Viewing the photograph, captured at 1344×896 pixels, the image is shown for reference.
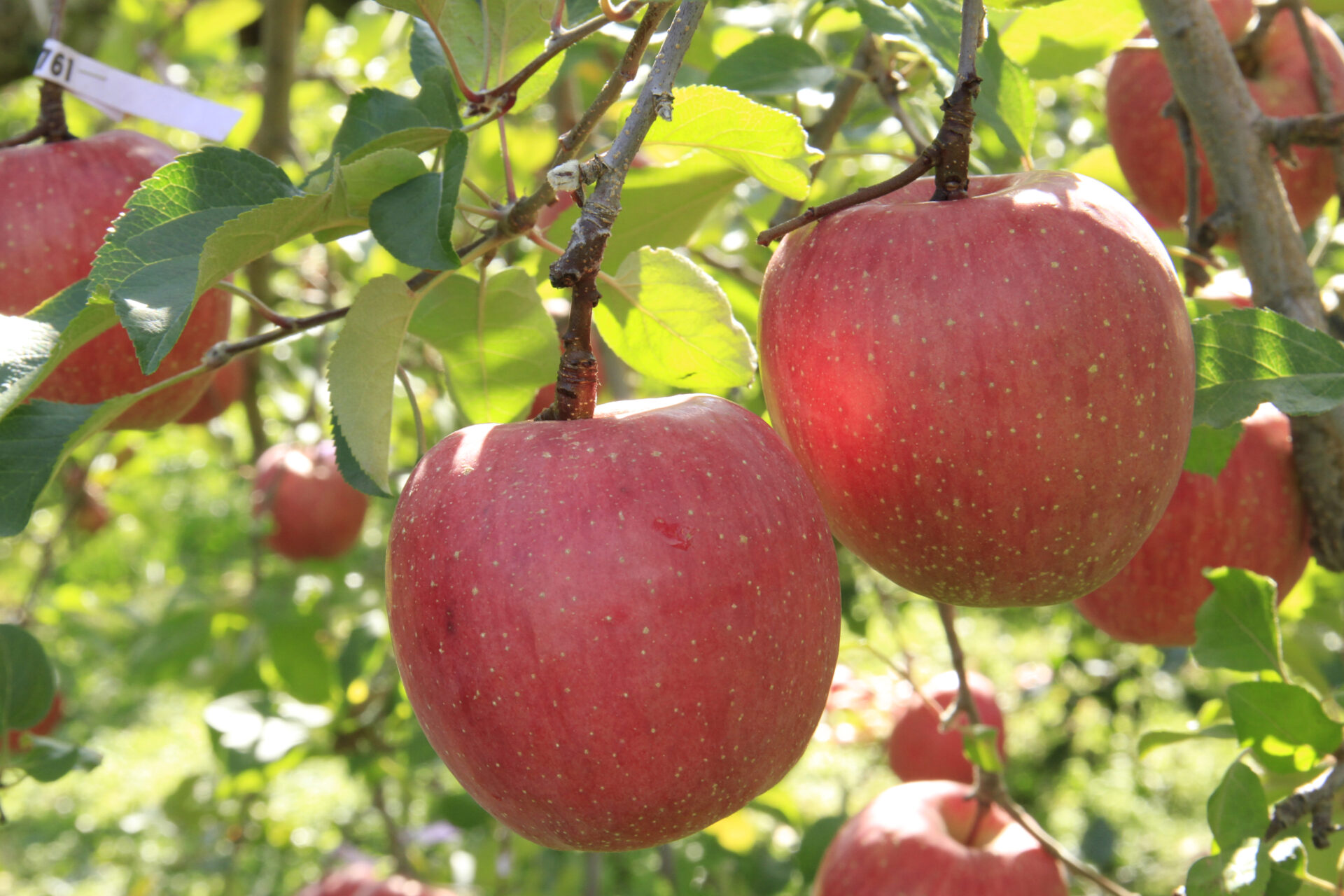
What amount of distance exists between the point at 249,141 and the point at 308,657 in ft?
2.93

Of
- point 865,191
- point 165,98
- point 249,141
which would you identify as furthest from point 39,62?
point 249,141

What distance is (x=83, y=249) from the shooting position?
2.98 ft

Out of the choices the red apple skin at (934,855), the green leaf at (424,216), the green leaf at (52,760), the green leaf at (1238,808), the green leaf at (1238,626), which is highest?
the green leaf at (424,216)

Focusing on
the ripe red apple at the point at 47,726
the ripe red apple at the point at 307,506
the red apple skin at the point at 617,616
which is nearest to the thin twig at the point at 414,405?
the red apple skin at the point at 617,616

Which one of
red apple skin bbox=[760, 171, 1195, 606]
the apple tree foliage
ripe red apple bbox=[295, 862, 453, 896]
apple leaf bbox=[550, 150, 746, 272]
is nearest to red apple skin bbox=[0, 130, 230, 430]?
the apple tree foliage

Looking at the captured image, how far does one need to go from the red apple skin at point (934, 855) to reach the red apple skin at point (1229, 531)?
277 millimetres

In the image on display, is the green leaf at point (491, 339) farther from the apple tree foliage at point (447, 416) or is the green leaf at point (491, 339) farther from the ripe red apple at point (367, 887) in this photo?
the ripe red apple at point (367, 887)

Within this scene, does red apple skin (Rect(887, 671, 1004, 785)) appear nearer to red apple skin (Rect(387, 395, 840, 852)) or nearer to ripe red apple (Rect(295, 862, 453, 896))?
ripe red apple (Rect(295, 862, 453, 896))

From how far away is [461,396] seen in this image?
0.86 meters

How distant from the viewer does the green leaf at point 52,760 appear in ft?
3.31

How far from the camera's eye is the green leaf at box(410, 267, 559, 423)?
809 mm

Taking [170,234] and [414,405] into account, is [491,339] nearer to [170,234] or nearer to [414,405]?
[414,405]

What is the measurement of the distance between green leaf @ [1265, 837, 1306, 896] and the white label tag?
0.97 m

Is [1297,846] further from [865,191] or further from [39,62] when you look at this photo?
[39,62]
